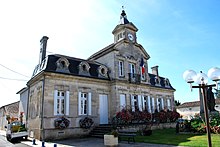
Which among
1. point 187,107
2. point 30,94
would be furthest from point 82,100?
point 187,107

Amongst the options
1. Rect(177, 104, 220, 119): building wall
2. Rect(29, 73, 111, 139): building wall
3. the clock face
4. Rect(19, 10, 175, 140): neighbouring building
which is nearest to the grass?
Rect(29, 73, 111, 139): building wall

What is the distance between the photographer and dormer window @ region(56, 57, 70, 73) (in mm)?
→ 14233

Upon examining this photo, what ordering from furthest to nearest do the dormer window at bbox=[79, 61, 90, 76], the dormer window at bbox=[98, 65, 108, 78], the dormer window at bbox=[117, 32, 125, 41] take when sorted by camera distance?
the dormer window at bbox=[117, 32, 125, 41] < the dormer window at bbox=[98, 65, 108, 78] < the dormer window at bbox=[79, 61, 90, 76]

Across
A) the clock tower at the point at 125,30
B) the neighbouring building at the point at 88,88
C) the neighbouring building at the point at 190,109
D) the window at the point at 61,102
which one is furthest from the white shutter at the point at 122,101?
the neighbouring building at the point at 190,109

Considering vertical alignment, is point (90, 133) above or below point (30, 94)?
below

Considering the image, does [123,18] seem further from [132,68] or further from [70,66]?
[70,66]

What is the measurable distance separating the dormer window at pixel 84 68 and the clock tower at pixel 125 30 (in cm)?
529

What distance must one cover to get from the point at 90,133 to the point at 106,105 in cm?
317

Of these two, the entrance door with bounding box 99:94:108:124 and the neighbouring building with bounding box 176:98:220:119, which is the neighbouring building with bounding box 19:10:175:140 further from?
the neighbouring building with bounding box 176:98:220:119

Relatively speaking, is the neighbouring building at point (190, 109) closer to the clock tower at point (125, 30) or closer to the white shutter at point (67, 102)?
the clock tower at point (125, 30)

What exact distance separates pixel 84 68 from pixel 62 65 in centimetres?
209

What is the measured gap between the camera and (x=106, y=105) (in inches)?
659

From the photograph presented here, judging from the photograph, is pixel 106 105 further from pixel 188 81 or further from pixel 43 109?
pixel 188 81

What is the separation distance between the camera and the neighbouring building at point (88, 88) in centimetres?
1321
